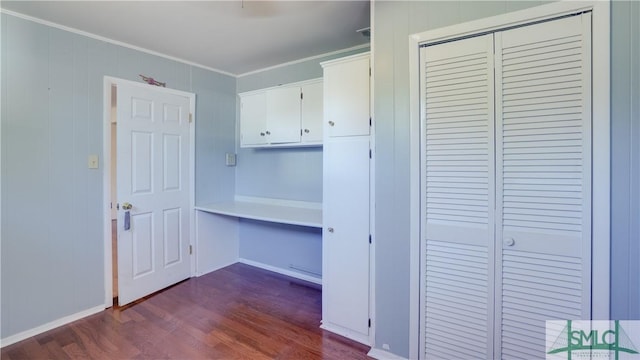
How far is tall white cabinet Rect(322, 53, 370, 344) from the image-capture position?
6.81 ft

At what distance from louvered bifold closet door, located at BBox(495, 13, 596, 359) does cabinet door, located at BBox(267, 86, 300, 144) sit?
1.80 m

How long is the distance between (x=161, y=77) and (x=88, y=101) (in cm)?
72

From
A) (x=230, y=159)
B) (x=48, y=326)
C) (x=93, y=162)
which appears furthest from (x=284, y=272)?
(x=93, y=162)

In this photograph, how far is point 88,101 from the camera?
98.0 inches

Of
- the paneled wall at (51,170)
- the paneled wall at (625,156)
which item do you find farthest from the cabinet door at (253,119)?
the paneled wall at (625,156)

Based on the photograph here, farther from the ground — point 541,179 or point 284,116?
point 284,116

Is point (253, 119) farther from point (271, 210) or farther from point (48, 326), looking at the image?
point (48, 326)

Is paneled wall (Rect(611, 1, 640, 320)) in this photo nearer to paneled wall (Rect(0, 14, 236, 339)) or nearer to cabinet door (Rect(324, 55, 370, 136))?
cabinet door (Rect(324, 55, 370, 136))

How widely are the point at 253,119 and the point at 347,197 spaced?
1701mm

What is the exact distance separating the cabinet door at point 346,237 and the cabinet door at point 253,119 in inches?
48.4

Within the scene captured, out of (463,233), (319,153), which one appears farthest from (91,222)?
(463,233)

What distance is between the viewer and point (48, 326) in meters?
2.29

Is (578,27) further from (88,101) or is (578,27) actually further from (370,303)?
(88,101)

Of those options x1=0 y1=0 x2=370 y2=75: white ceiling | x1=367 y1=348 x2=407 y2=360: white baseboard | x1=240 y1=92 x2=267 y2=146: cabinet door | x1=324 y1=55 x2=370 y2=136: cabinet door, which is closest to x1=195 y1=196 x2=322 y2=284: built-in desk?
x1=240 y1=92 x2=267 y2=146: cabinet door
